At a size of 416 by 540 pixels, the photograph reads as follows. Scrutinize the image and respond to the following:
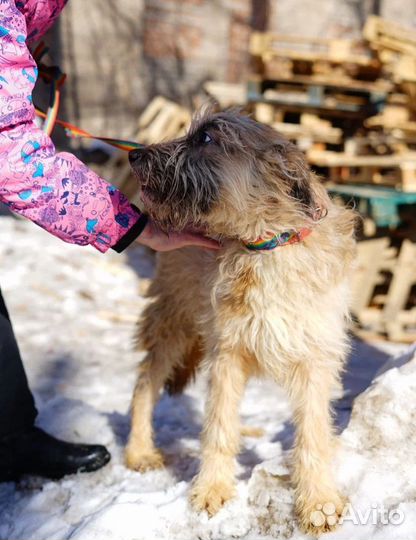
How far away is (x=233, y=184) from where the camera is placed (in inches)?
97.3

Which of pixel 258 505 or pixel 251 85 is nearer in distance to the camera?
pixel 258 505

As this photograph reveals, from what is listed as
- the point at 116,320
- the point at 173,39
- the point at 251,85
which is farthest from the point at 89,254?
the point at 173,39

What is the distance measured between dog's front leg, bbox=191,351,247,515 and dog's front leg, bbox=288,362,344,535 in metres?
0.25

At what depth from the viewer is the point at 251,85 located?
21.6 feet

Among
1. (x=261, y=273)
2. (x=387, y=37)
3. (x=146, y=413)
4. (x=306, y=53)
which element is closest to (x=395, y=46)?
(x=387, y=37)

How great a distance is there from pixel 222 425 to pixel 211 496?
0.99 ft

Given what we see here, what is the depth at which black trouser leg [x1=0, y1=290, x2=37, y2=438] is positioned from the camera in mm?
2818

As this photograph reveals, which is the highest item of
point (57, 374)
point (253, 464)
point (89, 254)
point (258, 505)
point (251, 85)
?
point (251, 85)

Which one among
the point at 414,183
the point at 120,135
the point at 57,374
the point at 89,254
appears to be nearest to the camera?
the point at 57,374

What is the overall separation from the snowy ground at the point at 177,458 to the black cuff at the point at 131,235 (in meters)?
1.10

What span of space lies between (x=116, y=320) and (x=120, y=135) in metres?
4.73

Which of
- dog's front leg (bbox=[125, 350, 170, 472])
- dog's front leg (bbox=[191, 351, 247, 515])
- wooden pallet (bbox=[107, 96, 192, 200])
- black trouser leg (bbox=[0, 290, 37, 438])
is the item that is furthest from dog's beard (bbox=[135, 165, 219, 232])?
wooden pallet (bbox=[107, 96, 192, 200])

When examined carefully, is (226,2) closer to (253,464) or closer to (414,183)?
(414,183)

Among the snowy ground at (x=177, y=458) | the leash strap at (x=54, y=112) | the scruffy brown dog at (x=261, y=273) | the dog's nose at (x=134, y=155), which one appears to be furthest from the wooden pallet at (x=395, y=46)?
the dog's nose at (x=134, y=155)
